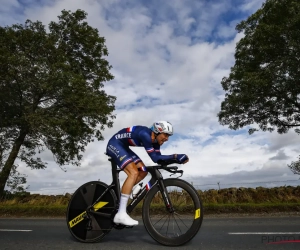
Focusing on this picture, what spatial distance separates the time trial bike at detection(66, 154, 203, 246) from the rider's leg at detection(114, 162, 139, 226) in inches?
5.5

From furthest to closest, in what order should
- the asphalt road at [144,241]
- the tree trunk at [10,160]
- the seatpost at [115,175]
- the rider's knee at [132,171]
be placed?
the tree trunk at [10,160]
the seatpost at [115,175]
the rider's knee at [132,171]
the asphalt road at [144,241]

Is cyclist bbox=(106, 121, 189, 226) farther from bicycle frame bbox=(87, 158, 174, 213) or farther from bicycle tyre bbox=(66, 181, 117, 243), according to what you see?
bicycle tyre bbox=(66, 181, 117, 243)

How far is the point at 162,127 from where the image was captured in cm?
496

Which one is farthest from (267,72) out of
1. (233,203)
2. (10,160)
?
(10,160)

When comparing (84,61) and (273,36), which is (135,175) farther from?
(84,61)

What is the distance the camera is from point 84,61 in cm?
2266

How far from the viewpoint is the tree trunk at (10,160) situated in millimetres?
17969

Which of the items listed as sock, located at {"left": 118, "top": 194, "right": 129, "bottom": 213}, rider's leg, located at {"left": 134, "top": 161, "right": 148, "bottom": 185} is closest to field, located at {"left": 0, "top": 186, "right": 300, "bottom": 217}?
rider's leg, located at {"left": 134, "top": 161, "right": 148, "bottom": 185}

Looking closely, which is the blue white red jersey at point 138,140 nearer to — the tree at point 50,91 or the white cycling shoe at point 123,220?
the white cycling shoe at point 123,220

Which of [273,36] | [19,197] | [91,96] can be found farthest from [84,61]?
[273,36]

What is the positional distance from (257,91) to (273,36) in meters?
3.36

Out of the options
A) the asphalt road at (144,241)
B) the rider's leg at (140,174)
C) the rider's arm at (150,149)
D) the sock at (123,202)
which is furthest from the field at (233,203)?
the rider's arm at (150,149)

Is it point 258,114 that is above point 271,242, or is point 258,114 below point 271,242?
above

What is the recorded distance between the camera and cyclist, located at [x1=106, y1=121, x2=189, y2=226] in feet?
16.2
